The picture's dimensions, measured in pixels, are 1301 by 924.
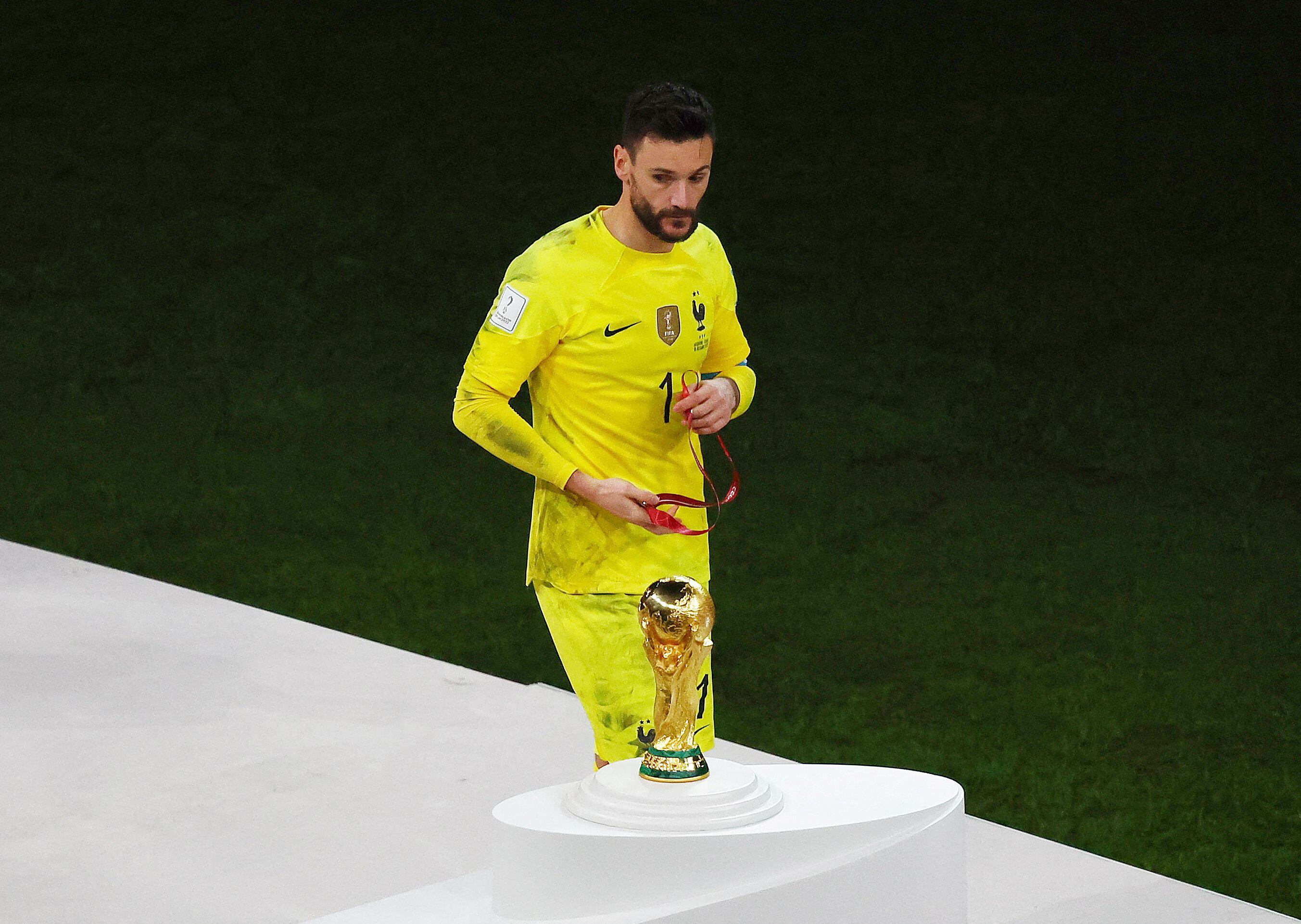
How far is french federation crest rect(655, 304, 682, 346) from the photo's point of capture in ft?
7.91

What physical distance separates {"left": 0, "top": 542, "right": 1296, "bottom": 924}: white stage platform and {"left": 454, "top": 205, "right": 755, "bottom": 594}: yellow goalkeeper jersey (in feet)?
1.77

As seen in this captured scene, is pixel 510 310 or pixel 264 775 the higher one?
pixel 510 310

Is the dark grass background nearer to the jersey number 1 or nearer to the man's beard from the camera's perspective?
the jersey number 1

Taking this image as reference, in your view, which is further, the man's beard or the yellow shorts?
the yellow shorts

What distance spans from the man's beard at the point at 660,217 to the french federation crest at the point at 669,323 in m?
0.12

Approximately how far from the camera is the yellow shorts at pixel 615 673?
A: 2438 mm

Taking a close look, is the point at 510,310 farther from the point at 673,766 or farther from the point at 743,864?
the point at 743,864

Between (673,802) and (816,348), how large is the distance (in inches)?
215

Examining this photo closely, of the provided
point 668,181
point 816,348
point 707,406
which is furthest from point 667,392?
point 816,348

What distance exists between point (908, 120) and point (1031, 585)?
3531 millimetres

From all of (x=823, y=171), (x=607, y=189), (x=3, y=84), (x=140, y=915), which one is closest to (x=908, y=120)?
(x=823, y=171)

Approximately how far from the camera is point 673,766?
1.90 meters

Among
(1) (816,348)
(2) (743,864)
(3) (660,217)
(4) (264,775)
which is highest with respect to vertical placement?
(1) (816,348)

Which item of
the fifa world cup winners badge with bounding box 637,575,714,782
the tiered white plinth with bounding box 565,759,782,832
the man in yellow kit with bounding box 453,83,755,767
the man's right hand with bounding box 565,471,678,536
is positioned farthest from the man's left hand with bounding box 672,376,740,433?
the tiered white plinth with bounding box 565,759,782,832
